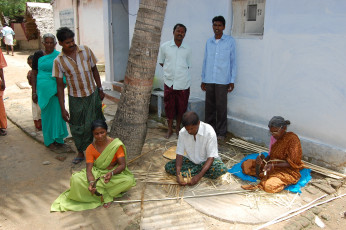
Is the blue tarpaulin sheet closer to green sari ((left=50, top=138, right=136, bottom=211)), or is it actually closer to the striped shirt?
green sari ((left=50, top=138, right=136, bottom=211))

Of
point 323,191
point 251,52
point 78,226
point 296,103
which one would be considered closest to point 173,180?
point 78,226

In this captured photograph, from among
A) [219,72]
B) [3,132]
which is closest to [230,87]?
[219,72]

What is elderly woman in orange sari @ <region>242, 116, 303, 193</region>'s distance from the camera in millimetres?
3617

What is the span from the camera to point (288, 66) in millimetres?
4539

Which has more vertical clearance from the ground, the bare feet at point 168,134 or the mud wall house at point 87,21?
the mud wall house at point 87,21

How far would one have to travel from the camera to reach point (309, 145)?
444 cm

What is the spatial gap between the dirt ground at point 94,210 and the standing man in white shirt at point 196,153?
1.22 feet

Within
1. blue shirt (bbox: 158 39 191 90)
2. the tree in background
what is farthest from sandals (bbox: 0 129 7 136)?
the tree in background

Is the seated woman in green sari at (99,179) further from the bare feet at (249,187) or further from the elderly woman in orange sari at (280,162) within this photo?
the elderly woman in orange sari at (280,162)

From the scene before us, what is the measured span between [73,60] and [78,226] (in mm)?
2110

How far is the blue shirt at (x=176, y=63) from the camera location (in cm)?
513

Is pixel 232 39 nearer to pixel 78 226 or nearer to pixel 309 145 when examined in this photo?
pixel 309 145

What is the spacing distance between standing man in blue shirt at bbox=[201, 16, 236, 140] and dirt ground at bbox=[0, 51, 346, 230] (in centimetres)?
133

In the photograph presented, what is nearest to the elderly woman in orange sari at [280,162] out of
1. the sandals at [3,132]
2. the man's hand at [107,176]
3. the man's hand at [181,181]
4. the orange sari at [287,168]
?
the orange sari at [287,168]
